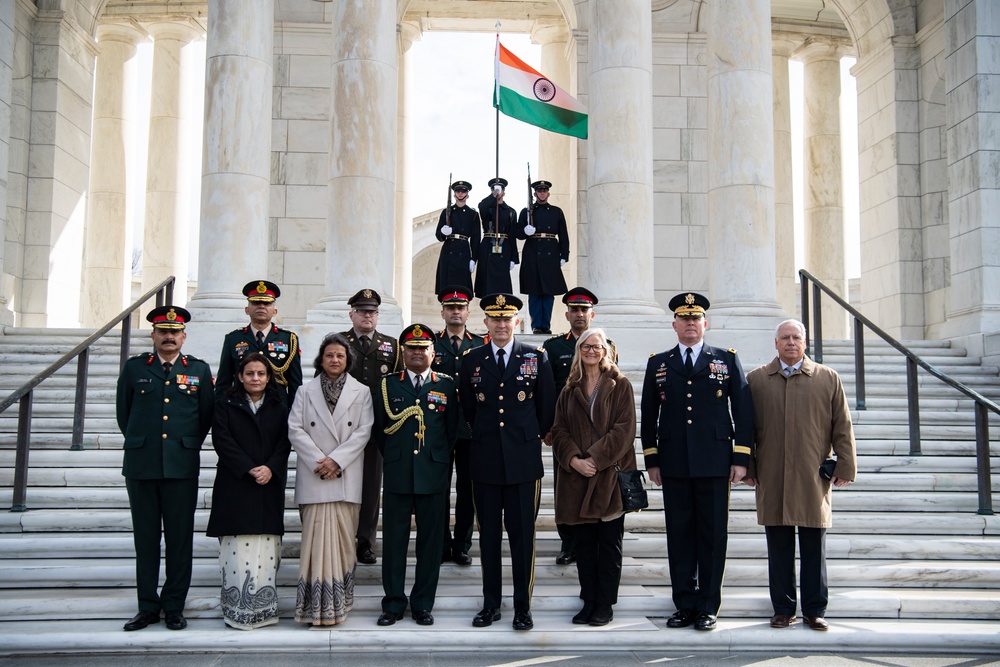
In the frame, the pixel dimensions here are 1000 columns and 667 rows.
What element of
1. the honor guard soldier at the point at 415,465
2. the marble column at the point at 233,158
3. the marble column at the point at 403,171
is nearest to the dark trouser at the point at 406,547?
the honor guard soldier at the point at 415,465

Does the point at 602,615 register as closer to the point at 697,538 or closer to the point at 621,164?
the point at 697,538

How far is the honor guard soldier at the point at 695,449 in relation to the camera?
23.9ft

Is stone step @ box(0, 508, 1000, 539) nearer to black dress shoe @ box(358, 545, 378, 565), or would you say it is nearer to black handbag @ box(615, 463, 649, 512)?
black dress shoe @ box(358, 545, 378, 565)

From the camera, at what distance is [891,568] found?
823 cm

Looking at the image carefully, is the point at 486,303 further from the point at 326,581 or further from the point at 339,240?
the point at 339,240

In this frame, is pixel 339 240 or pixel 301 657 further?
pixel 339 240

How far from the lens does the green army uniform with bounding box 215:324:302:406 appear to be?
26.8 ft

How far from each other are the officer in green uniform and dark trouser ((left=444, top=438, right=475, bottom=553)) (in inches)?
83.1

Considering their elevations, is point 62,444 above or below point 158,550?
above

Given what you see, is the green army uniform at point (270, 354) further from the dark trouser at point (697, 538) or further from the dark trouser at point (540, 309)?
the dark trouser at point (540, 309)

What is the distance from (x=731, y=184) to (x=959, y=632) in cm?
811

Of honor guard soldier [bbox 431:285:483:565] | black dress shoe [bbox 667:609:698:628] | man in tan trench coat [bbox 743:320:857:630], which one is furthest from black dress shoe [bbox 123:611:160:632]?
man in tan trench coat [bbox 743:320:857:630]

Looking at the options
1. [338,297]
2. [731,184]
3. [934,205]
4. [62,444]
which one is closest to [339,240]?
[338,297]

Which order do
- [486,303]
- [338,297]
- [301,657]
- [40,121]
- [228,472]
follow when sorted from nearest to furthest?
[301,657] → [228,472] → [486,303] → [338,297] → [40,121]
